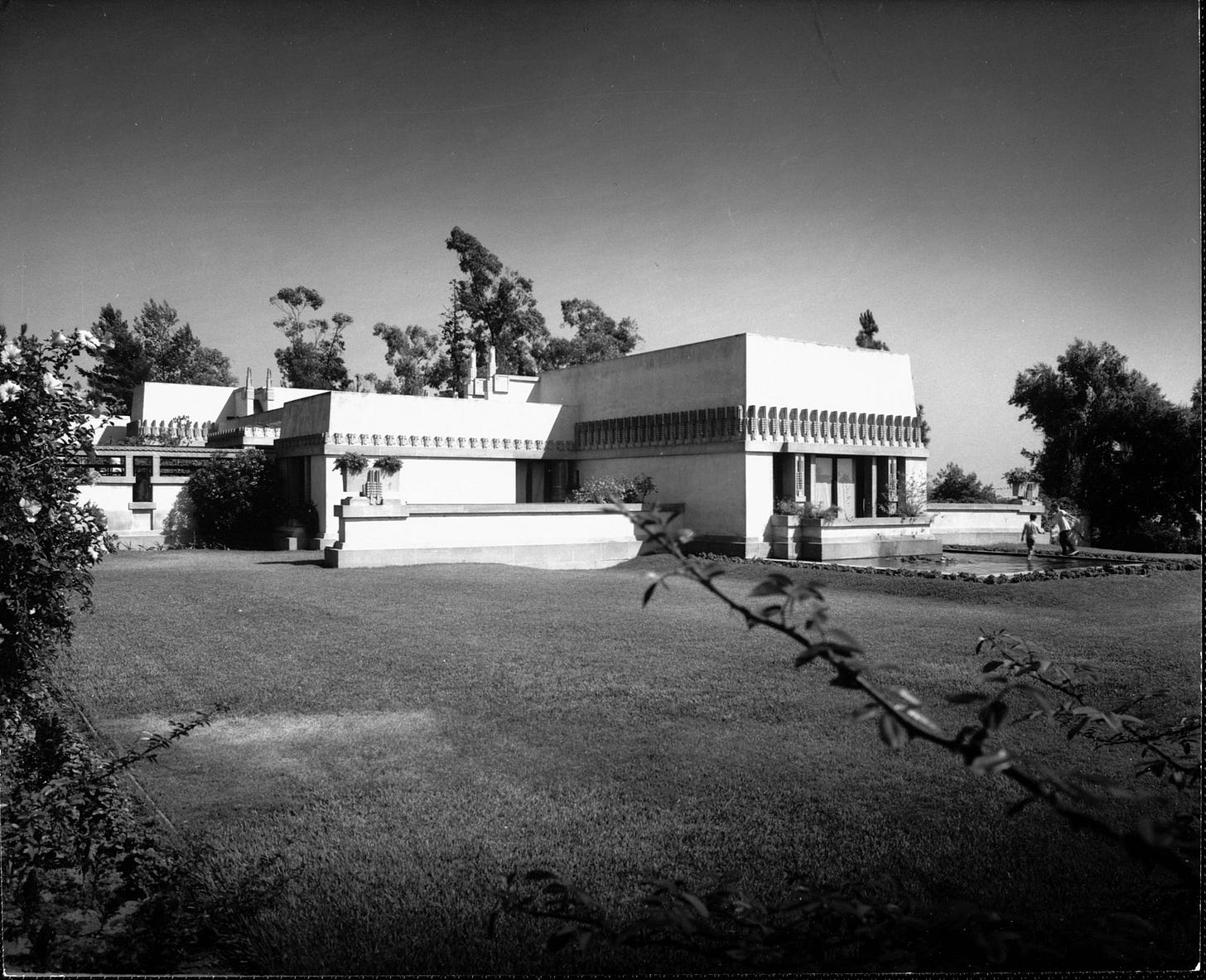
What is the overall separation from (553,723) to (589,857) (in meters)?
2.04

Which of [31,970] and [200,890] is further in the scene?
[200,890]

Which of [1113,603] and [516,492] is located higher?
[516,492]

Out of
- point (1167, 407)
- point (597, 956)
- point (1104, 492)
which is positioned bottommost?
point (597, 956)

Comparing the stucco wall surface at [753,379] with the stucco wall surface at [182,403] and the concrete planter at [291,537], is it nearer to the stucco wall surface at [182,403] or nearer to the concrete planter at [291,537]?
the concrete planter at [291,537]

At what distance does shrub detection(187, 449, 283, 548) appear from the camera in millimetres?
20469

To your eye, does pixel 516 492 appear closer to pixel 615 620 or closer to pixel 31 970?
pixel 615 620

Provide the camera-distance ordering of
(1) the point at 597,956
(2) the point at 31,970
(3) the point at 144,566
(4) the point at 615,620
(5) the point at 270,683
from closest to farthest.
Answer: (2) the point at 31,970 < (1) the point at 597,956 < (5) the point at 270,683 < (4) the point at 615,620 < (3) the point at 144,566

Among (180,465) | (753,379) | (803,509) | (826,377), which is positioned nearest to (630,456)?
(753,379)

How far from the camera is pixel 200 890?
314 cm

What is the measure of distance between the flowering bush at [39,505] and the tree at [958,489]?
84.2 ft

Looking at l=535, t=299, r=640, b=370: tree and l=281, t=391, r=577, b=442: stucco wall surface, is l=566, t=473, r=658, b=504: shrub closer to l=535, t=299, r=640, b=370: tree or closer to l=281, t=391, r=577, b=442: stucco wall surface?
l=281, t=391, r=577, b=442: stucco wall surface

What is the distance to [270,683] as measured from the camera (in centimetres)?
652

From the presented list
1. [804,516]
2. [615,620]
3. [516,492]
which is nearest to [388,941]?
[615,620]

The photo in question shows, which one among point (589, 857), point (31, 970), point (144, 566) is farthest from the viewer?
point (144, 566)
